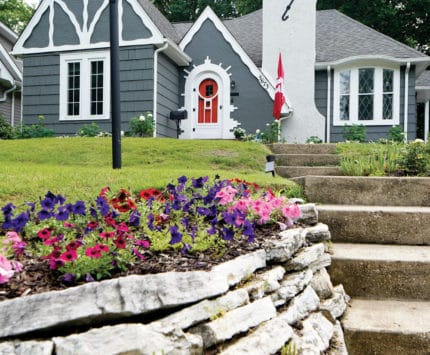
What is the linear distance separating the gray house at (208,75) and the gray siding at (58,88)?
24 mm

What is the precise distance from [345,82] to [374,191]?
8434mm

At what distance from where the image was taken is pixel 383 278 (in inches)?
112

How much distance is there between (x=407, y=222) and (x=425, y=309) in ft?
2.89

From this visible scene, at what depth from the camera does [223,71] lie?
10.8 meters

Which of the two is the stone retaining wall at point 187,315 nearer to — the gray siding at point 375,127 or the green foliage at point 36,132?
the green foliage at point 36,132

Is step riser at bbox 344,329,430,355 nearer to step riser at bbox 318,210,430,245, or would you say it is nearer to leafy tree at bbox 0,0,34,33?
step riser at bbox 318,210,430,245

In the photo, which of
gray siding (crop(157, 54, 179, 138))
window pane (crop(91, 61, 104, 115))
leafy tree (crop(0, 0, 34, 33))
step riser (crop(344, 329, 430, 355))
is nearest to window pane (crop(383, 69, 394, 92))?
gray siding (crop(157, 54, 179, 138))

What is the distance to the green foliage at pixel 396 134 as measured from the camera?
10679 mm

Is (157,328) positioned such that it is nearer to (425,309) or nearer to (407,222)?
(425,309)

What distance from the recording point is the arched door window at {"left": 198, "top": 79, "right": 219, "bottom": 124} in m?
11.0

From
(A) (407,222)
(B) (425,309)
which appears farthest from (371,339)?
(A) (407,222)

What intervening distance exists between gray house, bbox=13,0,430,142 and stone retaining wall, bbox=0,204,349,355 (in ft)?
26.7

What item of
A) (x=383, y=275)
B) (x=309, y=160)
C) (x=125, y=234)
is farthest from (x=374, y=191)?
(x=125, y=234)

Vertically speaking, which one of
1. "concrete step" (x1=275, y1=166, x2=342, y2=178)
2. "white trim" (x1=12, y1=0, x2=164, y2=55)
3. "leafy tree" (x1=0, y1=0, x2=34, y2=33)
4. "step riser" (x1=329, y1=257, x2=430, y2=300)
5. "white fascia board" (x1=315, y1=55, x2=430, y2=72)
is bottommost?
"step riser" (x1=329, y1=257, x2=430, y2=300)
